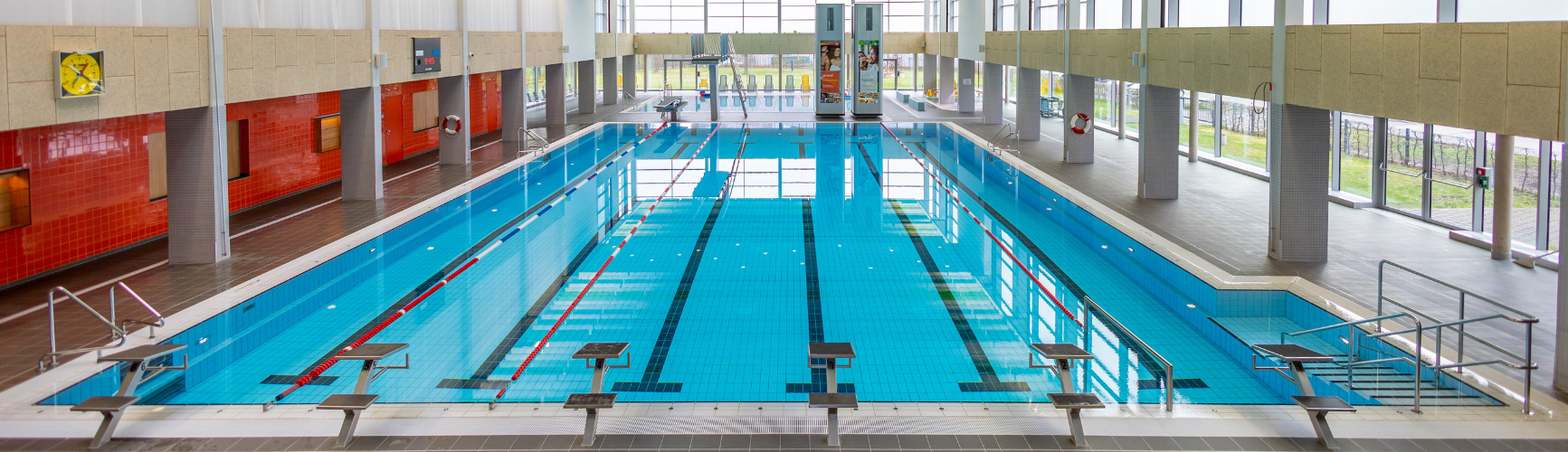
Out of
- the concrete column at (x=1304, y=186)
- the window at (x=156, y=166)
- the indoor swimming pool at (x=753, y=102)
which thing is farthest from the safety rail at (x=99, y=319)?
the indoor swimming pool at (x=753, y=102)

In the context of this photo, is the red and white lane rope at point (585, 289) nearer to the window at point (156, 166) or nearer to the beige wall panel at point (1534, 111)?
the window at point (156, 166)

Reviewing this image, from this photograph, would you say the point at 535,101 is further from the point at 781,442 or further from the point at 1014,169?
the point at 781,442

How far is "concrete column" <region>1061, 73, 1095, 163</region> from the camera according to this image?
620 inches

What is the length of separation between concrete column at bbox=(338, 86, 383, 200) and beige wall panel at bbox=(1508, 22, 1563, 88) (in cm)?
1099

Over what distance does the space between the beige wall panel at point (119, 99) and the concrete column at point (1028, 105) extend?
14283 millimetres

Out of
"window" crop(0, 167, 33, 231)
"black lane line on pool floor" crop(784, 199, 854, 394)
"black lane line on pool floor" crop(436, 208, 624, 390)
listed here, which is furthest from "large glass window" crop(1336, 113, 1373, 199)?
"window" crop(0, 167, 33, 231)

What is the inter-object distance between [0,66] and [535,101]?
23919mm

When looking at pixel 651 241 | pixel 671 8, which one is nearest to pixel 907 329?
pixel 651 241

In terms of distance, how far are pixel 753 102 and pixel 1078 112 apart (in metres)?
17.9

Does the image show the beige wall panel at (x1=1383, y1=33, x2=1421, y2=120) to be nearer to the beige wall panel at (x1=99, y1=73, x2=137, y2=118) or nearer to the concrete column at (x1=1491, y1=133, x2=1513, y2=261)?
the concrete column at (x1=1491, y1=133, x2=1513, y2=261)

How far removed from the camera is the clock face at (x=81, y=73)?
23.3 feet

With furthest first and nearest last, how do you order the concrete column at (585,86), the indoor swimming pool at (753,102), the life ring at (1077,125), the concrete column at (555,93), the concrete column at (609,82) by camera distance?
1. the concrete column at (609,82)
2. the indoor swimming pool at (753,102)
3. the concrete column at (585,86)
4. the concrete column at (555,93)
5. the life ring at (1077,125)

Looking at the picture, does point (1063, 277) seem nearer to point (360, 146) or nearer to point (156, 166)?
point (360, 146)

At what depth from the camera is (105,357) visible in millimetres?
5160
